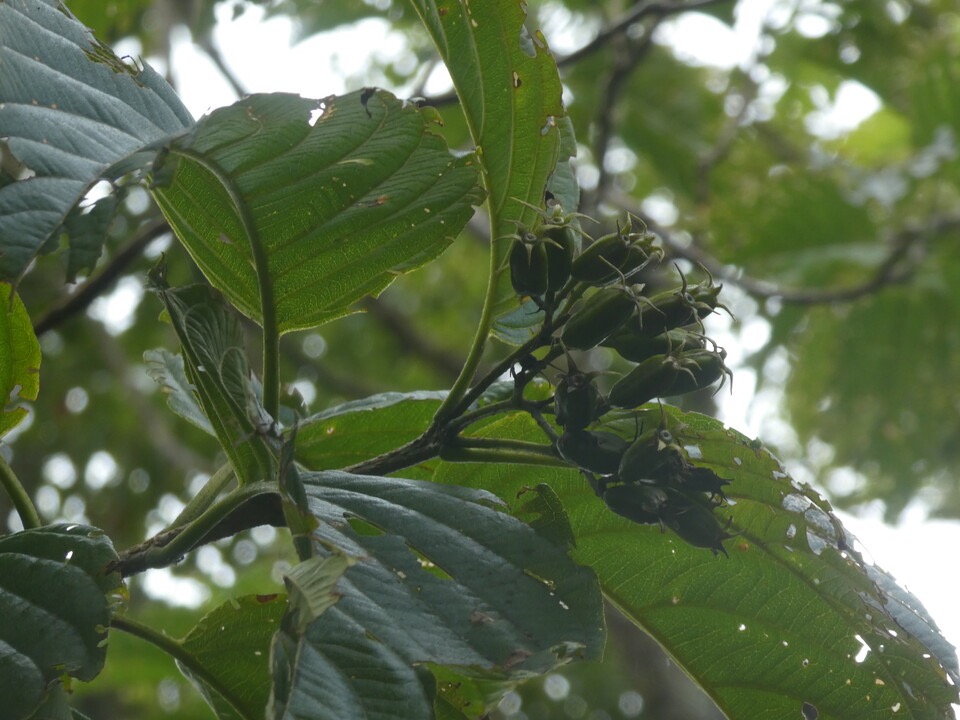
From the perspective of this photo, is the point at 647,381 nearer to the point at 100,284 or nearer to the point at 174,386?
the point at 174,386

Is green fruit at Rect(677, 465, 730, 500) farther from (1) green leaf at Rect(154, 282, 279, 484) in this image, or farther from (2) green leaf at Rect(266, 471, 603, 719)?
(1) green leaf at Rect(154, 282, 279, 484)

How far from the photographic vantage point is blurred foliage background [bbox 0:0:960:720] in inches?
142

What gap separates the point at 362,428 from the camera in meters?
1.36

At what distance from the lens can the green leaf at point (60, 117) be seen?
79cm

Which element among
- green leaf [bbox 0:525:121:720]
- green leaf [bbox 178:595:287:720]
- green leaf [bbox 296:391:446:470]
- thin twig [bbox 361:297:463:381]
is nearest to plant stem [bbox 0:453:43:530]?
green leaf [bbox 0:525:121:720]

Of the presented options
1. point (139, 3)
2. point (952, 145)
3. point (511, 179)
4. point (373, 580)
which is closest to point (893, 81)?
point (952, 145)

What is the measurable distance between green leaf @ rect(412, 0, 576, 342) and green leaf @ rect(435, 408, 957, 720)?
0.85 feet

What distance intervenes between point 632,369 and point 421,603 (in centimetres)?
31

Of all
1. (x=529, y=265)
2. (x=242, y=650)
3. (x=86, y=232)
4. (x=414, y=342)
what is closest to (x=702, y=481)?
(x=529, y=265)

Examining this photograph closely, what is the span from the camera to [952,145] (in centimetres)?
407

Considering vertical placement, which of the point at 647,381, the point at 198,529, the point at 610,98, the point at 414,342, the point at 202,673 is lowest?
the point at 202,673

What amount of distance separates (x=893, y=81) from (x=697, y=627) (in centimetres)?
402

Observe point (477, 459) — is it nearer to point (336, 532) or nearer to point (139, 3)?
point (336, 532)

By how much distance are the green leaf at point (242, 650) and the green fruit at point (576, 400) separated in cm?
37
